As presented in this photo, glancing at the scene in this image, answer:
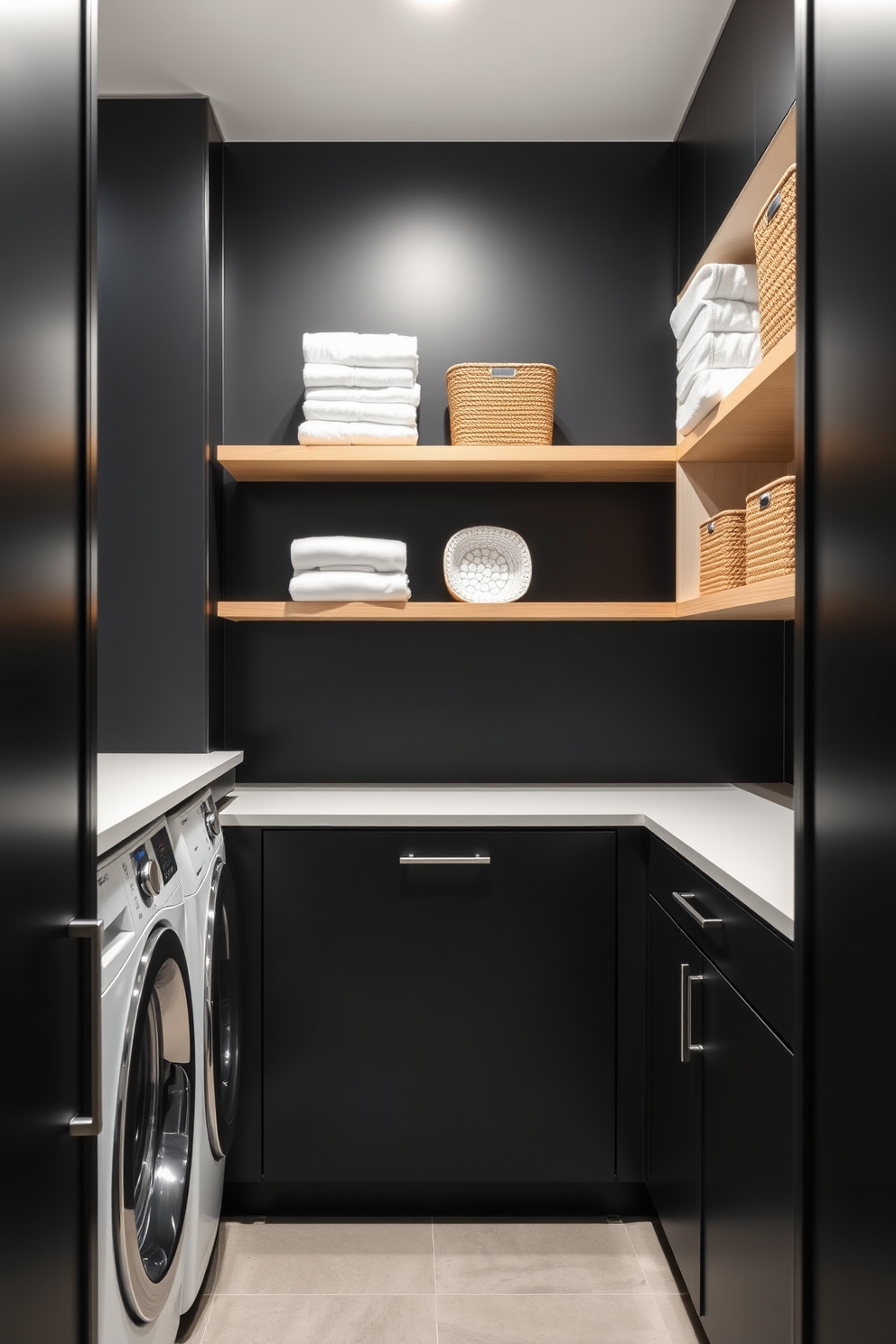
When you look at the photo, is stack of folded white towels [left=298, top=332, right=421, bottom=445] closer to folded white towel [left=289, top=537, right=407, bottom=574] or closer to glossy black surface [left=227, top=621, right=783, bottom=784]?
folded white towel [left=289, top=537, right=407, bottom=574]

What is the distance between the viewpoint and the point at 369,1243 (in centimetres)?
211

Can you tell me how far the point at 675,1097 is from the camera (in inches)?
74.4

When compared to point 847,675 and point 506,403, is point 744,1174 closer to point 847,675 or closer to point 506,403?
point 847,675

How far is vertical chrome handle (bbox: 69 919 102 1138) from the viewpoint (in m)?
1.05

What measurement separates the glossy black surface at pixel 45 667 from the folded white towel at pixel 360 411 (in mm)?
1362

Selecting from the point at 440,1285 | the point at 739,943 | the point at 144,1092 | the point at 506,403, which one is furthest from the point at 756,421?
the point at 440,1285

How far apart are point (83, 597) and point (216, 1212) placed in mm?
1505

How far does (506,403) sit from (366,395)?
1.18 feet

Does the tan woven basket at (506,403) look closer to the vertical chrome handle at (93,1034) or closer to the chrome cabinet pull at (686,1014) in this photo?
the chrome cabinet pull at (686,1014)

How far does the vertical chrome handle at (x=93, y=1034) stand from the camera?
41.2 inches

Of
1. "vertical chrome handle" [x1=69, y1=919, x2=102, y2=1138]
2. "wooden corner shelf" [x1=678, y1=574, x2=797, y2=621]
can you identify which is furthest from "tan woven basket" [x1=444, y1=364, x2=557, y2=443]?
"vertical chrome handle" [x1=69, y1=919, x2=102, y2=1138]

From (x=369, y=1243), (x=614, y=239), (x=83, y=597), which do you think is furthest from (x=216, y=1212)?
(x=614, y=239)

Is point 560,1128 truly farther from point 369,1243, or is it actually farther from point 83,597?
point 83,597

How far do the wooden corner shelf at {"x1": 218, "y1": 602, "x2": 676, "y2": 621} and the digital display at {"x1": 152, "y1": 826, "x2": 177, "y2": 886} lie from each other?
34.6 inches
